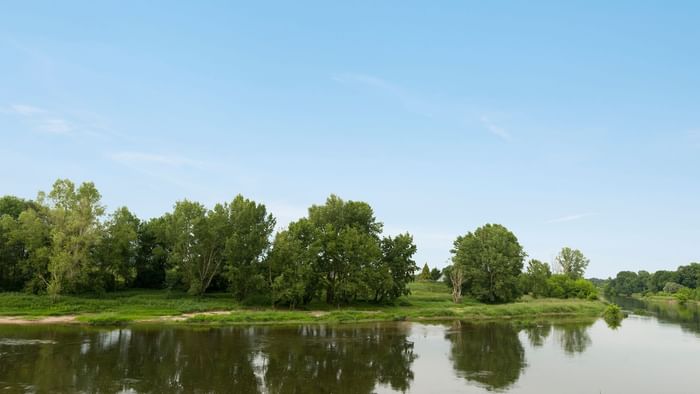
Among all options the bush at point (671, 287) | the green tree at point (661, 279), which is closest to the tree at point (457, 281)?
the bush at point (671, 287)

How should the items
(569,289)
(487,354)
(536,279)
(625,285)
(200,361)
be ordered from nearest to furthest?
1. (200,361)
2. (487,354)
3. (536,279)
4. (569,289)
5. (625,285)

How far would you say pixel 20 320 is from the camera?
38.7 meters

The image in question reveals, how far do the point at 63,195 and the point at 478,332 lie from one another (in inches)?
1840

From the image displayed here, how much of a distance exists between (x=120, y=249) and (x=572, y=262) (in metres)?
114

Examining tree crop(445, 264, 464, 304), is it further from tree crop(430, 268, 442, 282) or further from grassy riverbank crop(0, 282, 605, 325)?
tree crop(430, 268, 442, 282)

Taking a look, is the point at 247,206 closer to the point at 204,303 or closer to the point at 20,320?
the point at 204,303

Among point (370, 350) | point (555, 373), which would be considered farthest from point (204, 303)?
point (555, 373)

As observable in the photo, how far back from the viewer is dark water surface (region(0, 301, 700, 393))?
2066 centimetres

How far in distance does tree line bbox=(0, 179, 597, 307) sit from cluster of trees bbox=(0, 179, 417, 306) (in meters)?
0.12

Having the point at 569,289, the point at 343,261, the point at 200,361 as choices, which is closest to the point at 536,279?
the point at 569,289

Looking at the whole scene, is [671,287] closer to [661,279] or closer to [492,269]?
[661,279]

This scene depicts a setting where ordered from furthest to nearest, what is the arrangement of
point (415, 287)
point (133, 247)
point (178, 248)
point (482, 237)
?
1. point (415, 287)
2. point (482, 237)
3. point (133, 247)
4. point (178, 248)

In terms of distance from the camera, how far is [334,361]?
1034 inches

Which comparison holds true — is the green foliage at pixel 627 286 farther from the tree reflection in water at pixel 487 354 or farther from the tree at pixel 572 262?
the tree reflection in water at pixel 487 354
